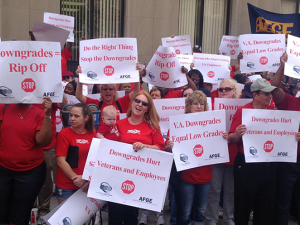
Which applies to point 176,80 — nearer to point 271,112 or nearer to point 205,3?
point 271,112

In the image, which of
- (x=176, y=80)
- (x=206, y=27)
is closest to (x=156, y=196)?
(x=176, y=80)

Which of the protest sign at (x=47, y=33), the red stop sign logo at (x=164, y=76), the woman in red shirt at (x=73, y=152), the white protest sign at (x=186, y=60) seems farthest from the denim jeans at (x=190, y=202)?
the white protest sign at (x=186, y=60)

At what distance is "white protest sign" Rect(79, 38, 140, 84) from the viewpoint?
5730mm

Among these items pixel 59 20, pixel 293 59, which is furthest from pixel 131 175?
pixel 59 20

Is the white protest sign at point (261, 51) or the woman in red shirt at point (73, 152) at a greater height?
the white protest sign at point (261, 51)

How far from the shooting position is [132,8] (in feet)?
42.0

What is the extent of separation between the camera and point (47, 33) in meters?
5.86

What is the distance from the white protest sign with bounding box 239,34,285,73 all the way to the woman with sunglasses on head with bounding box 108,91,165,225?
319cm

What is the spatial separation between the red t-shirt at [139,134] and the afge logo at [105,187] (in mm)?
544

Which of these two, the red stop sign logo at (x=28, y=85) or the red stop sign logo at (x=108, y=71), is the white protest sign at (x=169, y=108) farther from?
the red stop sign logo at (x=28, y=85)

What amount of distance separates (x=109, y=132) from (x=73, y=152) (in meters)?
0.53

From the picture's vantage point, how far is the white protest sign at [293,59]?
544 centimetres

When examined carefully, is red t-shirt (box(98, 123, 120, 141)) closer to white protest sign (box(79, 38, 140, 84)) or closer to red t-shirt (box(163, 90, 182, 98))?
white protest sign (box(79, 38, 140, 84))

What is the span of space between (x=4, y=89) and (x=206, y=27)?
1166 centimetres
